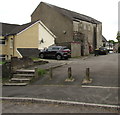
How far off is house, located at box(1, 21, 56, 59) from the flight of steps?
11.4 meters

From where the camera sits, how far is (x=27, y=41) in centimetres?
2456

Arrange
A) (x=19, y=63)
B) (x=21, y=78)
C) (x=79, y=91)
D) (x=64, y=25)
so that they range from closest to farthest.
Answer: (x=79, y=91) → (x=21, y=78) → (x=19, y=63) → (x=64, y=25)

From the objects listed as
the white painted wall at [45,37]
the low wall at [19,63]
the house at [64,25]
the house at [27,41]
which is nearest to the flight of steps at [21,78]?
the low wall at [19,63]

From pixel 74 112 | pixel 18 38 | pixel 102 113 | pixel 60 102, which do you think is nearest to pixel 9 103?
pixel 60 102

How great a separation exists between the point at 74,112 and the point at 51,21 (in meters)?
27.7

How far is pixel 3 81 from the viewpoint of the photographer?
10938 mm

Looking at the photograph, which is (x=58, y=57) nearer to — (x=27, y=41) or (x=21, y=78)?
(x=27, y=41)

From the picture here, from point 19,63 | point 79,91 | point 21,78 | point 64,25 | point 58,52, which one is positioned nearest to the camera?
point 79,91

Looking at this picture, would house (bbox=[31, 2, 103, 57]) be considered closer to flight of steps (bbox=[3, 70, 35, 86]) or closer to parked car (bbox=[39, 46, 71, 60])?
parked car (bbox=[39, 46, 71, 60])

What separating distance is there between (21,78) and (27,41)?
47.2ft

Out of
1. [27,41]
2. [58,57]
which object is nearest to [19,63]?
[58,57]

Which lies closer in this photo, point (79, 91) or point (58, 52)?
point (79, 91)

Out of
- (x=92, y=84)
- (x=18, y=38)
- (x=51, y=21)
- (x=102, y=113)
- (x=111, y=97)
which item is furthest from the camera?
(x=51, y=21)

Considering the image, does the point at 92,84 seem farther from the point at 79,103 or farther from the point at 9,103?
the point at 9,103
